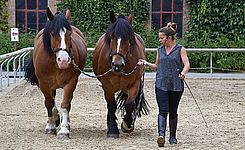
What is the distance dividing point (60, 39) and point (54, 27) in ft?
0.71

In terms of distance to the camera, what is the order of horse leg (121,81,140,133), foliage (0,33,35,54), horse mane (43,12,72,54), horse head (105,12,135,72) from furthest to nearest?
1. foliage (0,33,35,54)
2. horse leg (121,81,140,133)
3. horse mane (43,12,72,54)
4. horse head (105,12,135,72)

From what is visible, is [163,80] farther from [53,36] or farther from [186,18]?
[186,18]

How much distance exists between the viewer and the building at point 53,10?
80.7ft

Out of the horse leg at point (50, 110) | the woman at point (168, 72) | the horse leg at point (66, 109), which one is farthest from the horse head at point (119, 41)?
the horse leg at point (50, 110)

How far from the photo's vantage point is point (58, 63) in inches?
344

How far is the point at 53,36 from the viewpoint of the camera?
891 cm

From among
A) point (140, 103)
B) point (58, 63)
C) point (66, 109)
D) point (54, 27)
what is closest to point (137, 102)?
point (140, 103)

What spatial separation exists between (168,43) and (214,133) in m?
2.04

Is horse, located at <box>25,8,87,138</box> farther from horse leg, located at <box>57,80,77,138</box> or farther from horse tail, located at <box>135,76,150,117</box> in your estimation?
horse tail, located at <box>135,76,150,117</box>

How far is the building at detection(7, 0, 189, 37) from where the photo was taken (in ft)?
80.7

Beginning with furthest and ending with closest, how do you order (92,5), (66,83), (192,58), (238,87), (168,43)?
1. (92,5)
2. (192,58)
3. (238,87)
4. (66,83)
5. (168,43)

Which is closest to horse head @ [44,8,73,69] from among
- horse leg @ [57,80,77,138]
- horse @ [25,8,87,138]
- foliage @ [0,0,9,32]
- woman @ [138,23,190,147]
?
horse @ [25,8,87,138]

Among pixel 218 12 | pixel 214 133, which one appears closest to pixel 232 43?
pixel 218 12

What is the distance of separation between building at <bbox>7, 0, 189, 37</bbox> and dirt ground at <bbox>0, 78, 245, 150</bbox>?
815 cm
